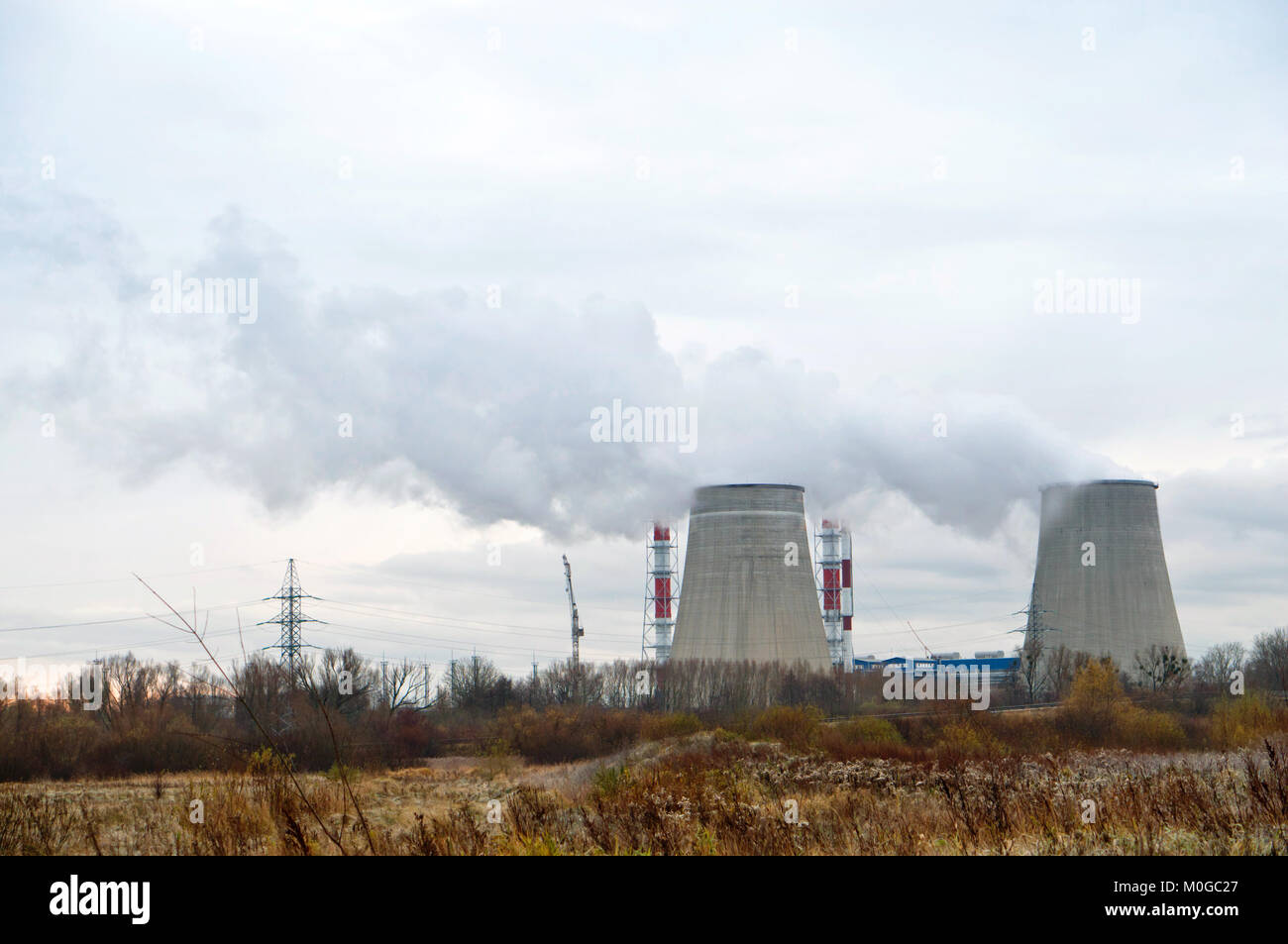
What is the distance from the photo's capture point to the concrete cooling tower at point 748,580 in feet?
116

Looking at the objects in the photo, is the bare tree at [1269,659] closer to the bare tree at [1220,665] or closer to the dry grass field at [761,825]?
the bare tree at [1220,665]

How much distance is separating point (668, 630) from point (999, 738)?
2325 cm

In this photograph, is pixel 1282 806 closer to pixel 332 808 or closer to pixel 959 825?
pixel 959 825

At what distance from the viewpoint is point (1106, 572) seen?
122ft

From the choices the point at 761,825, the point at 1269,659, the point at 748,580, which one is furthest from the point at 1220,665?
the point at 761,825

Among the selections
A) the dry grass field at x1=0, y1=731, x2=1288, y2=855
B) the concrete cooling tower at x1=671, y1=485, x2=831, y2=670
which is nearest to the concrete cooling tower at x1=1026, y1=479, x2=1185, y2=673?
the concrete cooling tower at x1=671, y1=485, x2=831, y2=670

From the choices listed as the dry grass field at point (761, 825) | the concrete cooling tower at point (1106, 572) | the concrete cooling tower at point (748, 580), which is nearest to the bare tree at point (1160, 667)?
the concrete cooling tower at point (1106, 572)

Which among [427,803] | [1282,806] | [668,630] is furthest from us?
[668,630]

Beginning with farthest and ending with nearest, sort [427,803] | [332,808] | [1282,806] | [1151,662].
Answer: [1151,662] → [427,803] → [332,808] → [1282,806]

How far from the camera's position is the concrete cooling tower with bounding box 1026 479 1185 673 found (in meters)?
37.0

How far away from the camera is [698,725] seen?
3269 cm

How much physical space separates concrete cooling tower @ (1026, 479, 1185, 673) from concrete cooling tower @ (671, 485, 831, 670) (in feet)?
26.6

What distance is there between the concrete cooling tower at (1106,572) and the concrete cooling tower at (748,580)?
8110mm
